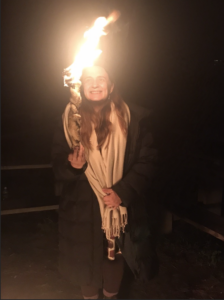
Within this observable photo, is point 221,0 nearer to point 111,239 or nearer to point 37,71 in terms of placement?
point 37,71

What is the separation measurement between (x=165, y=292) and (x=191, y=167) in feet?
3.63

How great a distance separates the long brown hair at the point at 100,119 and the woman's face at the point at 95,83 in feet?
→ 0.13

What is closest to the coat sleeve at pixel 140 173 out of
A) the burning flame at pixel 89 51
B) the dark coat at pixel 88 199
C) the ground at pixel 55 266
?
the dark coat at pixel 88 199

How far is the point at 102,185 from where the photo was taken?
5.84 ft

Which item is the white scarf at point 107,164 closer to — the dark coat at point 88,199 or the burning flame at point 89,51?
the dark coat at point 88,199

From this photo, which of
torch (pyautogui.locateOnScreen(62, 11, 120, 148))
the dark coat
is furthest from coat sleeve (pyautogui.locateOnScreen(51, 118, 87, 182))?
torch (pyautogui.locateOnScreen(62, 11, 120, 148))

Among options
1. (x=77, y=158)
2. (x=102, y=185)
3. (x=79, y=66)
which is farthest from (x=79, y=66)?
(x=102, y=185)

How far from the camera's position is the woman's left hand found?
1767 millimetres

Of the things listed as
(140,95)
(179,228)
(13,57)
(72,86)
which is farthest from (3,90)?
(179,228)

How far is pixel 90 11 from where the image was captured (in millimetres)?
2006

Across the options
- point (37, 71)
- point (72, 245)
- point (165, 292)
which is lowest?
point (165, 292)

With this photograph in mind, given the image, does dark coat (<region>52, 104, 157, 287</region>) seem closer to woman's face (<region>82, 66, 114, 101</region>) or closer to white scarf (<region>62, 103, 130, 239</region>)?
white scarf (<region>62, 103, 130, 239</region>)

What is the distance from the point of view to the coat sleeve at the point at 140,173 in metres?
1.79

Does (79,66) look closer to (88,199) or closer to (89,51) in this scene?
(89,51)
